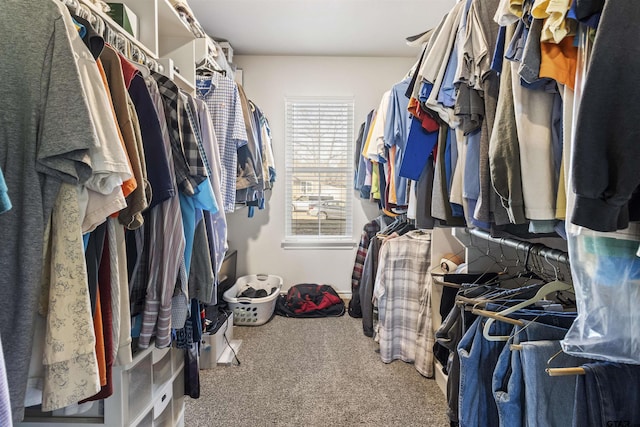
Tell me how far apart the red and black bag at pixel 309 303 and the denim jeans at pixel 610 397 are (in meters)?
2.10

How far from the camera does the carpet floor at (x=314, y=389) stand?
154 centimetres

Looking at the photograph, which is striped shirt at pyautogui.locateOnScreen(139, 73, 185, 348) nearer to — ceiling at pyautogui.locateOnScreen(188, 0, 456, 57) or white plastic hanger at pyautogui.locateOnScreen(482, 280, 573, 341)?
white plastic hanger at pyautogui.locateOnScreen(482, 280, 573, 341)

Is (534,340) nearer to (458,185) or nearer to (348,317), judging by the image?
(458,185)

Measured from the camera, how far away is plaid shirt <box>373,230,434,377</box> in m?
1.95

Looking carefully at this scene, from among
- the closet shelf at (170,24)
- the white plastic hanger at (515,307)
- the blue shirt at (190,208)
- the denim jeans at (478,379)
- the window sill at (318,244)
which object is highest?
the closet shelf at (170,24)

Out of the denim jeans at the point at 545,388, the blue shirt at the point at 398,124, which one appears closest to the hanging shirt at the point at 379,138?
the blue shirt at the point at 398,124

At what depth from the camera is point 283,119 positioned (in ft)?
10.2

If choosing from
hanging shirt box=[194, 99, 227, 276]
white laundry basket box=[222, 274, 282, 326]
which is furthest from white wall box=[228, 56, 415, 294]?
hanging shirt box=[194, 99, 227, 276]

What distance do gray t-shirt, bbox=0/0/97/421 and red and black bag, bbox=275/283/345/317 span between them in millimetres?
2223

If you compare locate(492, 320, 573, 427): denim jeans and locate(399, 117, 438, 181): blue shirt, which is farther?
locate(399, 117, 438, 181): blue shirt

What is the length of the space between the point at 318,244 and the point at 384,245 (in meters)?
1.20

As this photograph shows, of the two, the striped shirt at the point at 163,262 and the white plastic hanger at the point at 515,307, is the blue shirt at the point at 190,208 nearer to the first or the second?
the striped shirt at the point at 163,262

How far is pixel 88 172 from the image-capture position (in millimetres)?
665

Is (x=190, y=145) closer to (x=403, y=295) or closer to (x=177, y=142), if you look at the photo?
(x=177, y=142)
